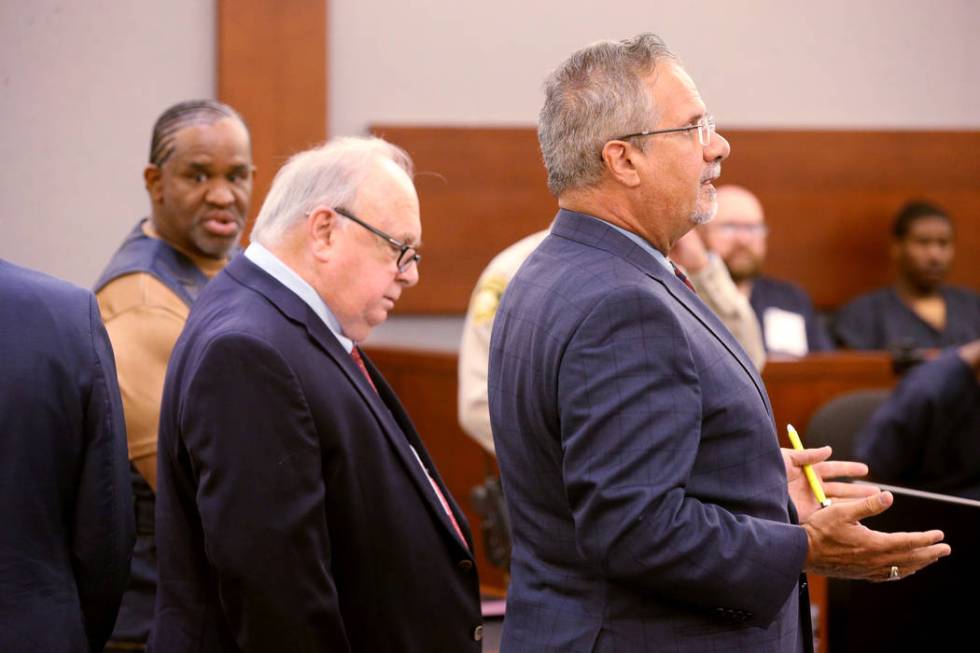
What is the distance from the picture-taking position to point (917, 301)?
5734 millimetres

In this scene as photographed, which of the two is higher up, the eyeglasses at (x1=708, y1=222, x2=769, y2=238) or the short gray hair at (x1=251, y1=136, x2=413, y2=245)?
the short gray hair at (x1=251, y1=136, x2=413, y2=245)

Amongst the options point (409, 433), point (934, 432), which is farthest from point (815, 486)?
point (934, 432)

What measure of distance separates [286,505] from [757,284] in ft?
13.2

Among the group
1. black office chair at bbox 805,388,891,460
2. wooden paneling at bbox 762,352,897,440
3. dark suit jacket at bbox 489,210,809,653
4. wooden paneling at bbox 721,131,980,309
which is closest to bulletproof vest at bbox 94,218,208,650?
dark suit jacket at bbox 489,210,809,653

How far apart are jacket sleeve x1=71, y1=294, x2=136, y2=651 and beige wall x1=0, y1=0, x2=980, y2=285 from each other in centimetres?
212

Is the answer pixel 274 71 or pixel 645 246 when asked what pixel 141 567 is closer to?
pixel 645 246

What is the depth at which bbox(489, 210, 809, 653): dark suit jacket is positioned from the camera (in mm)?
1476

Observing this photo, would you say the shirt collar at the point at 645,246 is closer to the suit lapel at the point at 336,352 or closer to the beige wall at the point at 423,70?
the suit lapel at the point at 336,352

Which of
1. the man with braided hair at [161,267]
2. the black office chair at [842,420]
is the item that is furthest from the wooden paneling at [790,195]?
the man with braided hair at [161,267]

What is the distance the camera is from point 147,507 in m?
2.24

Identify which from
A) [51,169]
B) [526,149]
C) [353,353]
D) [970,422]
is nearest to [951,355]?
[970,422]

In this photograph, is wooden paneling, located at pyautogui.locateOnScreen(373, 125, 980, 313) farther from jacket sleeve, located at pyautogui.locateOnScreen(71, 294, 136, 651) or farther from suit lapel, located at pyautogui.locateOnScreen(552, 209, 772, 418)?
suit lapel, located at pyautogui.locateOnScreen(552, 209, 772, 418)

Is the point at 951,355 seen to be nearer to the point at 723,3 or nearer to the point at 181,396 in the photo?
the point at 181,396

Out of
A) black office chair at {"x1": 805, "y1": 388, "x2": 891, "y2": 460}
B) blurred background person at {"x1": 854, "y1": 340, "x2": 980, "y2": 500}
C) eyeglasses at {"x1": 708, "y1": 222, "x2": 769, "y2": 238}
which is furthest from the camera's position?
eyeglasses at {"x1": 708, "y1": 222, "x2": 769, "y2": 238}
